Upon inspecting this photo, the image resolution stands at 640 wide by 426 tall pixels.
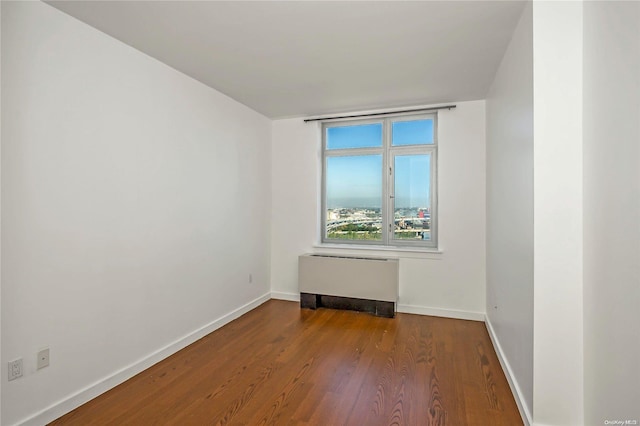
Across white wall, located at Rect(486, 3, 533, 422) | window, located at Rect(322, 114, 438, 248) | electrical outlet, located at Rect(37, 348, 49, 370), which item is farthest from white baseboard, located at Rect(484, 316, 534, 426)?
electrical outlet, located at Rect(37, 348, 49, 370)

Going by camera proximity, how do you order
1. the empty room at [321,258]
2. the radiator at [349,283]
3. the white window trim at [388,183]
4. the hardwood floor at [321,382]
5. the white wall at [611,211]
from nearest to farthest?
1. the white wall at [611,211]
2. the empty room at [321,258]
3. the hardwood floor at [321,382]
4. the radiator at [349,283]
5. the white window trim at [388,183]

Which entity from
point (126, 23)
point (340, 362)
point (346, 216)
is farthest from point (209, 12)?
point (346, 216)

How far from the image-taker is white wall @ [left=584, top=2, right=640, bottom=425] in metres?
1.27

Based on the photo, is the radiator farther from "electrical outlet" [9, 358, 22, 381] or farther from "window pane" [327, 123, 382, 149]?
"electrical outlet" [9, 358, 22, 381]

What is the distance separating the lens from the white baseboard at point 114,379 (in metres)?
1.94

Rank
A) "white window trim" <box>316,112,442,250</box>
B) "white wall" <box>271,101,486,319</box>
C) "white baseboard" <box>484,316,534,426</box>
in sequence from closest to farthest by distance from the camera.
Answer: "white baseboard" <box>484,316,534,426</box>, "white wall" <box>271,101,486,319</box>, "white window trim" <box>316,112,442,250</box>

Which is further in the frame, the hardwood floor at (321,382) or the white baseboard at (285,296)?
the white baseboard at (285,296)

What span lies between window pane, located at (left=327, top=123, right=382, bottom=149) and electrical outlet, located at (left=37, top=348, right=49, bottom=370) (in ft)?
11.8

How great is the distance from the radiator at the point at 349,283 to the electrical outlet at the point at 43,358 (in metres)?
2.66

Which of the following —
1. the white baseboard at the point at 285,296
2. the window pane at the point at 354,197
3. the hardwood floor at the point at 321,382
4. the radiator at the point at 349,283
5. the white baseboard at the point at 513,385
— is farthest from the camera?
the white baseboard at the point at 285,296

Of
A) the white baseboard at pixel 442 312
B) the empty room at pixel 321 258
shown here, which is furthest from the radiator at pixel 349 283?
the white baseboard at pixel 442 312

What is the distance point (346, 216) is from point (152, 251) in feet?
8.35

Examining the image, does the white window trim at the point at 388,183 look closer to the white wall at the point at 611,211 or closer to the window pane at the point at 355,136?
the window pane at the point at 355,136

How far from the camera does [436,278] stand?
392 centimetres
